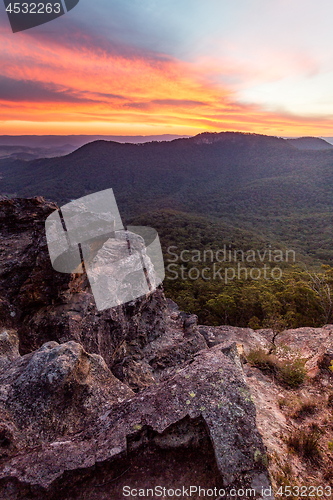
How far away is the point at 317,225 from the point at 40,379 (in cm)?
9145

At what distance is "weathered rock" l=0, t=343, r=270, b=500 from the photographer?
10.1 ft

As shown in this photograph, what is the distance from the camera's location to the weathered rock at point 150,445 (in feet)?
10.1

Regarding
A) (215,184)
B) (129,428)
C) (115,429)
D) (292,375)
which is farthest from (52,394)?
(215,184)

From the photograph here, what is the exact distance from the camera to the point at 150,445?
3.50m

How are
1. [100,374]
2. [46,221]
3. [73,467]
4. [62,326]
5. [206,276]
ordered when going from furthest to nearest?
1. [206,276]
2. [46,221]
3. [62,326]
4. [100,374]
5. [73,467]

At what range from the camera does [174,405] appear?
382 cm

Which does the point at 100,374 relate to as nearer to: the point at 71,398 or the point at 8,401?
the point at 71,398

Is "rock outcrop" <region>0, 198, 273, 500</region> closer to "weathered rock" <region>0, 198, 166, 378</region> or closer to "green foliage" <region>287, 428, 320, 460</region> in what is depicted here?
"weathered rock" <region>0, 198, 166, 378</region>

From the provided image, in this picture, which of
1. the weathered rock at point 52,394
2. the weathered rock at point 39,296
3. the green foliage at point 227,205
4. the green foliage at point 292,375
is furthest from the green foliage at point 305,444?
the green foliage at point 227,205

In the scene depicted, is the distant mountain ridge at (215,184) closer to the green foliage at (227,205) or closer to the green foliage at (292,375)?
the green foliage at (227,205)

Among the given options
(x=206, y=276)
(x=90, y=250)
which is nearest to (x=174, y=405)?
(x=90, y=250)

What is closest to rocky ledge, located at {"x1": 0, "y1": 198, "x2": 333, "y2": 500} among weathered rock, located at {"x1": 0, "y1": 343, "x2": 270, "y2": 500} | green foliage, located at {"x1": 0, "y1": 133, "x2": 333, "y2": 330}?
weathered rock, located at {"x1": 0, "y1": 343, "x2": 270, "y2": 500}

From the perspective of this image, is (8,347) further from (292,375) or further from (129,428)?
(292,375)

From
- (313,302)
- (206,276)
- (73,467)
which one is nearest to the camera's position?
(73,467)
